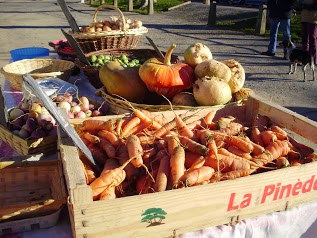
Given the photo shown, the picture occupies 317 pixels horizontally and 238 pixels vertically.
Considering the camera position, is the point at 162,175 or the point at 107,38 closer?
the point at 162,175

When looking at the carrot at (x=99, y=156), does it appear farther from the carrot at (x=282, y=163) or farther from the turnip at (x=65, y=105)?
the carrot at (x=282, y=163)

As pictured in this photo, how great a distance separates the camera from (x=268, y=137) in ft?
6.23

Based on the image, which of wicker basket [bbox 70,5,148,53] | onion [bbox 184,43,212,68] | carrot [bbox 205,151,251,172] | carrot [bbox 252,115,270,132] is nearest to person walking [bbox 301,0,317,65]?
wicker basket [bbox 70,5,148,53]

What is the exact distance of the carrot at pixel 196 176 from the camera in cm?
154

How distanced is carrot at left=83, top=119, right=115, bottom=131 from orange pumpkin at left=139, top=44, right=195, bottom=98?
0.60 metres

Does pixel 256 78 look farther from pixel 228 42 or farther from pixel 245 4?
pixel 245 4

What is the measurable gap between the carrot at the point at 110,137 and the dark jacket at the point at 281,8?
25.2ft

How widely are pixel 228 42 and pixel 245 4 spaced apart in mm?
9811

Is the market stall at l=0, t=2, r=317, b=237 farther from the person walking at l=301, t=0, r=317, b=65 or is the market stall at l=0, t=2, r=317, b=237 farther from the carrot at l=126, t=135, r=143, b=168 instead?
the person walking at l=301, t=0, r=317, b=65

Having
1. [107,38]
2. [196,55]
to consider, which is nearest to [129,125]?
[196,55]

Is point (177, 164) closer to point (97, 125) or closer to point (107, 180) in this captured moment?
point (107, 180)

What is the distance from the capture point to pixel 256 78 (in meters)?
6.96

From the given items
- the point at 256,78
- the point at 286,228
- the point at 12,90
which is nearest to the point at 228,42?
the point at 256,78

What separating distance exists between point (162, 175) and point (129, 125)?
44cm
